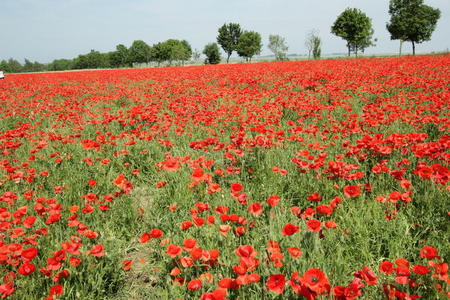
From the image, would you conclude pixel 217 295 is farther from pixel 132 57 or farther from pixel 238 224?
pixel 132 57

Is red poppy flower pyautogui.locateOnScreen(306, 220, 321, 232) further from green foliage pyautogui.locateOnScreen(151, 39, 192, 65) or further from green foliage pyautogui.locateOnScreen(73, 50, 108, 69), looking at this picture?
green foliage pyautogui.locateOnScreen(73, 50, 108, 69)

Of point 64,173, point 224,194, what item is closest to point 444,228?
point 224,194

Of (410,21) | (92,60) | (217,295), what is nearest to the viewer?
(217,295)

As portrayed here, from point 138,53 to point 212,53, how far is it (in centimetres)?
3224

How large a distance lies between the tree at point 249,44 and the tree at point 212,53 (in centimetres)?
722

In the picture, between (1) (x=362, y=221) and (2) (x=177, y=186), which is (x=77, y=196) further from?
(1) (x=362, y=221)

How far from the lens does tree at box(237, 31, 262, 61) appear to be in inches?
3194

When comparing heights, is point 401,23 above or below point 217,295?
above

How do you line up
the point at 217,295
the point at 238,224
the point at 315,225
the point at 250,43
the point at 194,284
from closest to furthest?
the point at 217,295, the point at 194,284, the point at 315,225, the point at 238,224, the point at 250,43

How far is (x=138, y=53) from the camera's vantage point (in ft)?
336

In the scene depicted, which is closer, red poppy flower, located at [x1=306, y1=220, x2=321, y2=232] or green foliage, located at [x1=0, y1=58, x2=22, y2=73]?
red poppy flower, located at [x1=306, y1=220, x2=321, y2=232]

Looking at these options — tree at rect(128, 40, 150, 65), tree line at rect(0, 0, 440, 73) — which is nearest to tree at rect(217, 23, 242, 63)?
tree line at rect(0, 0, 440, 73)

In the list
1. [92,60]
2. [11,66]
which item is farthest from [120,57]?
[11,66]

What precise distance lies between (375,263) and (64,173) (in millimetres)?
3472
